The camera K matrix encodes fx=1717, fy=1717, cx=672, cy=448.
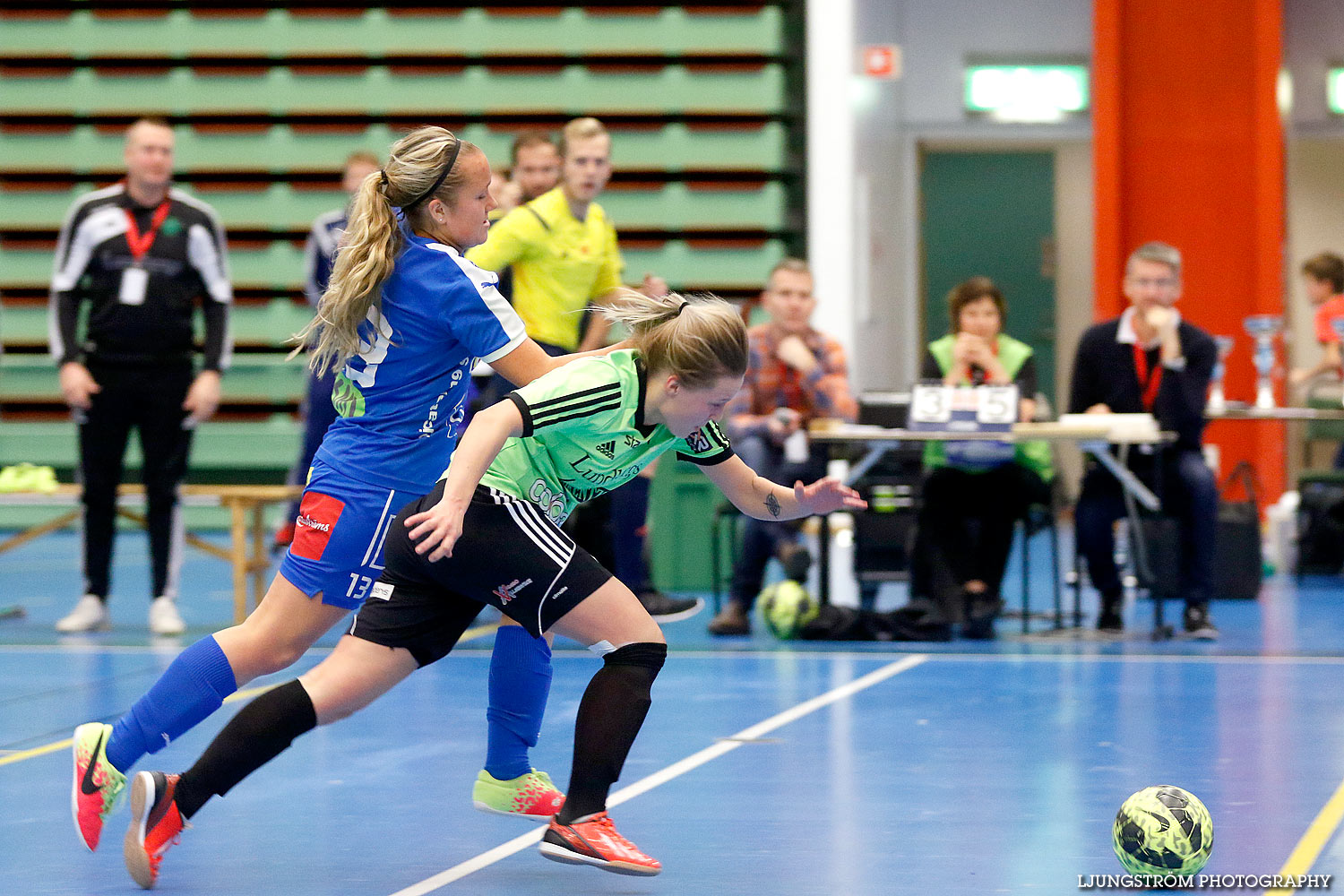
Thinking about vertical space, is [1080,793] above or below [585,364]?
below

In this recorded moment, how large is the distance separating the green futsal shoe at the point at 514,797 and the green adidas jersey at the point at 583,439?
2.18 ft

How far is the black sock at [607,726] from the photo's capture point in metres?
3.49

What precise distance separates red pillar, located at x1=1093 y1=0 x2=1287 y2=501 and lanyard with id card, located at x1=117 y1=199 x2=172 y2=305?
733 cm

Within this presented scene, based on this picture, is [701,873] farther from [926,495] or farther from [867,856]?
[926,495]

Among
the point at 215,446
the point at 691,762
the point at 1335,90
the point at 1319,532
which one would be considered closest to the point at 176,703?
the point at 691,762

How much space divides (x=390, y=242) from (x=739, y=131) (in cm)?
835

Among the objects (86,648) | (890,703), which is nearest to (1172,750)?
(890,703)

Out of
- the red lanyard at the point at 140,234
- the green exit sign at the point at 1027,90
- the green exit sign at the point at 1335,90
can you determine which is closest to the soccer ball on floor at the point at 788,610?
the red lanyard at the point at 140,234

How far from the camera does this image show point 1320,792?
14.5 feet

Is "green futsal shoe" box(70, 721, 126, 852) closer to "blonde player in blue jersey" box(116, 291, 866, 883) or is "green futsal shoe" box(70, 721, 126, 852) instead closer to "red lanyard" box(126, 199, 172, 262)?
"blonde player in blue jersey" box(116, 291, 866, 883)

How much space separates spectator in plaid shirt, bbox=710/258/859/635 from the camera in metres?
7.74

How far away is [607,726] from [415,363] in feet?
2.90

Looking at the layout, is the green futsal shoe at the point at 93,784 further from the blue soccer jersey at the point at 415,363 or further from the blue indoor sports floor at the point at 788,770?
the blue soccer jersey at the point at 415,363

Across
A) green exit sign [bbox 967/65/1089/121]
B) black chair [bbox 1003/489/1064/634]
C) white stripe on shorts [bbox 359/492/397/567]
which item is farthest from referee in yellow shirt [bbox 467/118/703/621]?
green exit sign [bbox 967/65/1089/121]
